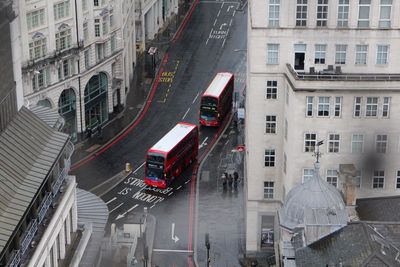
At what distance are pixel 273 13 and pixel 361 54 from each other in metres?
9.22

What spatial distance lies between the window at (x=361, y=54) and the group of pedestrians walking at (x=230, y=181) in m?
28.5

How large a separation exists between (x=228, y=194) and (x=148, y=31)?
5728 cm

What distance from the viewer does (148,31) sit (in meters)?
161

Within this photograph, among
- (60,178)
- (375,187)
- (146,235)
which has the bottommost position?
(146,235)

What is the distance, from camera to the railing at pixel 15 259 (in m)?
57.2

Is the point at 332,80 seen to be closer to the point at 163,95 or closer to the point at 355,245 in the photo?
the point at 355,245

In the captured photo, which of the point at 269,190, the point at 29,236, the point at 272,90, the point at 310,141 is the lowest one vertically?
the point at 269,190

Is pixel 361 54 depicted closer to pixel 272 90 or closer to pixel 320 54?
pixel 320 54

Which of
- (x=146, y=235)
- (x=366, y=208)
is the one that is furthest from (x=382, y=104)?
(x=146, y=235)

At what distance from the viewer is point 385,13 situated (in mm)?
87875

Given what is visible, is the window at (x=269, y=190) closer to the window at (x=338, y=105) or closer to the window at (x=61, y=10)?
the window at (x=338, y=105)

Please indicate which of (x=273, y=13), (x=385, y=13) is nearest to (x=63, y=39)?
(x=273, y=13)

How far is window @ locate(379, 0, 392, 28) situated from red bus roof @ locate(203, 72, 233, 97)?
4122cm

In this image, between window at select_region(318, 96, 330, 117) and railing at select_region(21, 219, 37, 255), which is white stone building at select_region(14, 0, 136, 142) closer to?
window at select_region(318, 96, 330, 117)
